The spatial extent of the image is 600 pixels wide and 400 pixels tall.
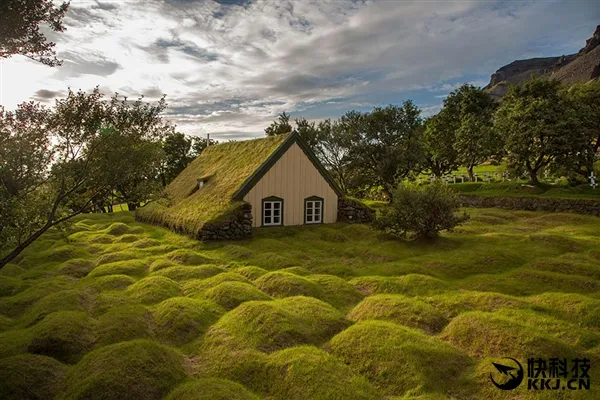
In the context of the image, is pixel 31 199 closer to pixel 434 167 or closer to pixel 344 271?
pixel 344 271

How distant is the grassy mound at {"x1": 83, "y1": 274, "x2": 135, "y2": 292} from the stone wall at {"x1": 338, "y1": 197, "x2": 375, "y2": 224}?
17.3 meters

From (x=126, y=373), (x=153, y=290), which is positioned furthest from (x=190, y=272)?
(x=126, y=373)

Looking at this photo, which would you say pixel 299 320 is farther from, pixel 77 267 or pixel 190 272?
pixel 77 267

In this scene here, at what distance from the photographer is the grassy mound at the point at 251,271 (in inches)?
668

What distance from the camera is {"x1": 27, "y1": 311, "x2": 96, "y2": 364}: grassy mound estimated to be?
9.97m

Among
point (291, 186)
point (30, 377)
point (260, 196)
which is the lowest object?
point (30, 377)

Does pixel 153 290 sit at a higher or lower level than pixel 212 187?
lower

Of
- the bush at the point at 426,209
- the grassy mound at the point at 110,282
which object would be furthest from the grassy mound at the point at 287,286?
the bush at the point at 426,209

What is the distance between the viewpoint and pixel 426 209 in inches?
843

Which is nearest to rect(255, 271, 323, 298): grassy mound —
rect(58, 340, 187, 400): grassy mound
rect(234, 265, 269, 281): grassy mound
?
rect(234, 265, 269, 281): grassy mound

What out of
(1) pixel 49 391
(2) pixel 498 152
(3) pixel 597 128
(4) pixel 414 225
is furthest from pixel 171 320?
(2) pixel 498 152

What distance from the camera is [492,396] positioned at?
787cm

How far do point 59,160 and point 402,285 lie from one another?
1364 cm

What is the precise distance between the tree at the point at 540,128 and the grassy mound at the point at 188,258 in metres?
34.3
